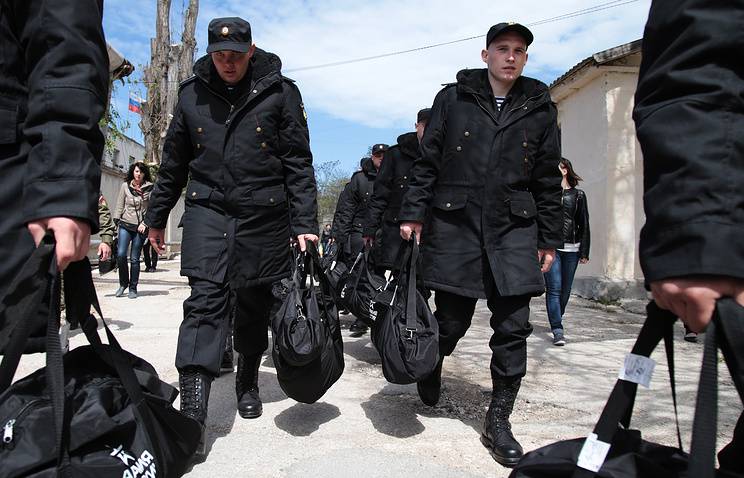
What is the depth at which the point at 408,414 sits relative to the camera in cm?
367

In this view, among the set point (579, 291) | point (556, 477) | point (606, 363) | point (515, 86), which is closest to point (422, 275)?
point (515, 86)

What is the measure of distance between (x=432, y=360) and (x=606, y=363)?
283 cm

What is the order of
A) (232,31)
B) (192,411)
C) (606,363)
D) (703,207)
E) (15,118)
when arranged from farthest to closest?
1. (606,363)
2. (232,31)
3. (192,411)
4. (15,118)
5. (703,207)

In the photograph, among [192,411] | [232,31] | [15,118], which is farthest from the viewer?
[232,31]

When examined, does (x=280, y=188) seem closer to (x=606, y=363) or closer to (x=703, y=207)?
(x=703, y=207)

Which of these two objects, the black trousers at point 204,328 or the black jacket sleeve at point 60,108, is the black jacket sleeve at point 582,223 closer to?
the black trousers at point 204,328

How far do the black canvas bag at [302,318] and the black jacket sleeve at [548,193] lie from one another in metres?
1.29

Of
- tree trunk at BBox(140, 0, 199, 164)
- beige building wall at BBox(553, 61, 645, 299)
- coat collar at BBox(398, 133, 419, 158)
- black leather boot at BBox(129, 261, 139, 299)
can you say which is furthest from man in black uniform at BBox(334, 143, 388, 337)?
tree trunk at BBox(140, 0, 199, 164)

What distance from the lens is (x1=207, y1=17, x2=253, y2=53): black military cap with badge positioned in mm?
3225

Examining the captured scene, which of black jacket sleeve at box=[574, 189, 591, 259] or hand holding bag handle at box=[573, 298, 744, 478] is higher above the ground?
black jacket sleeve at box=[574, 189, 591, 259]

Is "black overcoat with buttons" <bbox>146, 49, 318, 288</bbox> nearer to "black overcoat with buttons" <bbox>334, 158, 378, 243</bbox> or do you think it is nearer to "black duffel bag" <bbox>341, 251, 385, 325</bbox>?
"black duffel bag" <bbox>341, 251, 385, 325</bbox>

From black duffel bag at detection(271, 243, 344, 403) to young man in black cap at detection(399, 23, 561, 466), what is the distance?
593 mm

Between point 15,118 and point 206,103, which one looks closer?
point 15,118

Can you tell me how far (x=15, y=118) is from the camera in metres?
1.72
